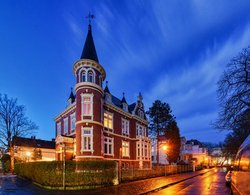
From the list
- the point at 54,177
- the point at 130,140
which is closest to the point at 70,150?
the point at 130,140

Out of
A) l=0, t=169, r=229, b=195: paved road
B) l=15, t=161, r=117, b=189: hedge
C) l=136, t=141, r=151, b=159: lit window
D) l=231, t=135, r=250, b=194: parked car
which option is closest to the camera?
l=231, t=135, r=250, b=194: parked car

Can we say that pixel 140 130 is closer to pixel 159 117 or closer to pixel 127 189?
pixel 159 117

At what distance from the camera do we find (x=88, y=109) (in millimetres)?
28328

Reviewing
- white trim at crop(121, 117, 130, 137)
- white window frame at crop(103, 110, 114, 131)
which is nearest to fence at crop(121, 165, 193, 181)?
white trim at crop(121, 117, 130, 137)

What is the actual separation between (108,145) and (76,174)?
565 inches

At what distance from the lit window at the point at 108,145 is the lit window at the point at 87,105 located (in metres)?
5.53

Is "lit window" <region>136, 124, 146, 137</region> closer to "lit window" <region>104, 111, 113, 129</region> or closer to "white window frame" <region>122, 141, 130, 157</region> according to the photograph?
"white window frame" <region>122, 141, 130, 157</region>

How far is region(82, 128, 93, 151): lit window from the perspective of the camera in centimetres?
2753

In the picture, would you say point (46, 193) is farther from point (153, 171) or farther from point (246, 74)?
point (153, 171)

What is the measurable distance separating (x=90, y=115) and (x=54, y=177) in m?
10.8

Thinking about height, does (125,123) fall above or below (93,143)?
above

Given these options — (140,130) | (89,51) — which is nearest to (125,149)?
(140,130)

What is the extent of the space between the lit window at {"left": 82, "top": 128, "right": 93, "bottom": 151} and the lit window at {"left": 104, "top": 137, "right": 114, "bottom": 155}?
4515 millimetres

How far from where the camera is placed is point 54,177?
59.1ft
